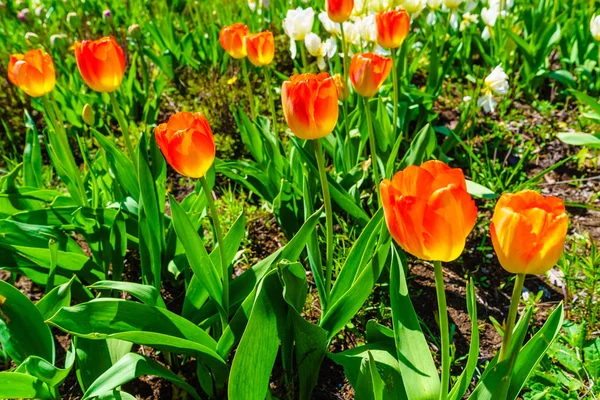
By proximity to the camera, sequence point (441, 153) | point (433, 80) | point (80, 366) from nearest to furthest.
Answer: point (80, 366) → point (441, 153) → point (433, 80)

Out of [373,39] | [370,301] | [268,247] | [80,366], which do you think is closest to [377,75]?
[373,39]

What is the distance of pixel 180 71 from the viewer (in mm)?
3502

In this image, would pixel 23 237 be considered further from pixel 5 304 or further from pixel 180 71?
pixel 180 71

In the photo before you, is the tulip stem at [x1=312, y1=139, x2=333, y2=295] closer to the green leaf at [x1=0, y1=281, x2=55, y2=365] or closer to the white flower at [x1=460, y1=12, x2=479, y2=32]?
the green leaf at [x1=0, y1=281, x2=55, y2=365]

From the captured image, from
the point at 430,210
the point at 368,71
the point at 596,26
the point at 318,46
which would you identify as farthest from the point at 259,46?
the point at 596,26

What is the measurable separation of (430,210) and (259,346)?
0.54m

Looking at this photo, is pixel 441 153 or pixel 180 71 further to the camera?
pixel 180 71

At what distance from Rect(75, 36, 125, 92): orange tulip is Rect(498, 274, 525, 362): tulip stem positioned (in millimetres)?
1267

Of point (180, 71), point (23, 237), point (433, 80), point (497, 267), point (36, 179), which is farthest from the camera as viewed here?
point (180, 71)

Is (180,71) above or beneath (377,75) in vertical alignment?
beneath

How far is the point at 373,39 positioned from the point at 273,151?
1.95 ft

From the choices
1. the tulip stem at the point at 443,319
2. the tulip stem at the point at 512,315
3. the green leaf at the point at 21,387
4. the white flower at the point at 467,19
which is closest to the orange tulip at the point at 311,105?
the tulip stem at the point at 443,319

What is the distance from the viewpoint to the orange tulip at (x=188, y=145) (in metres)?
1.13

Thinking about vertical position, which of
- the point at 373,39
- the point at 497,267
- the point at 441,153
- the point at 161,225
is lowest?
the point at 497,267
